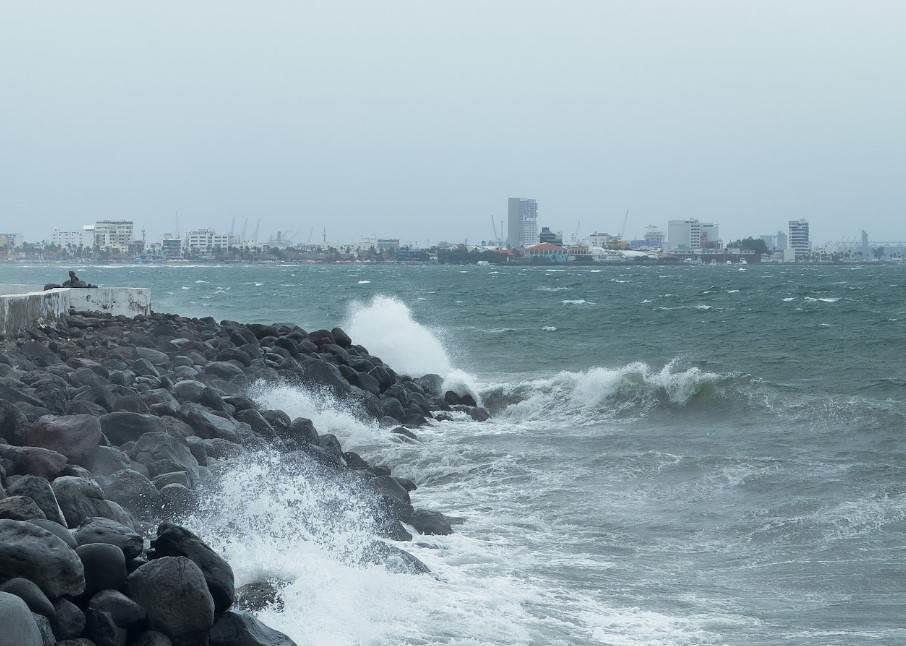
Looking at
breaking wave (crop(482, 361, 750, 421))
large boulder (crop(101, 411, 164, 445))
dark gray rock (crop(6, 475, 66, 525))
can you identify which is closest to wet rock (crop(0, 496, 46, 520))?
dark gray rock (crop(6, 475, 66, 525))

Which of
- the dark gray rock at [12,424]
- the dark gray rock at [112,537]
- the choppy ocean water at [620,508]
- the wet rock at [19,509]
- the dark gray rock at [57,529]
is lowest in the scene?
the choppy ocean water at [620,508]

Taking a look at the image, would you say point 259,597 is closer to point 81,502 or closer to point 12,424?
point 81,502

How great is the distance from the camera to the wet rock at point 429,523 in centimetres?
939

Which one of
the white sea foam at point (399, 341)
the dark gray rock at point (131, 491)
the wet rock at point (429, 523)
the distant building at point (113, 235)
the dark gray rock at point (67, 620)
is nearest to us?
the dark gray rock at point (67, 620)

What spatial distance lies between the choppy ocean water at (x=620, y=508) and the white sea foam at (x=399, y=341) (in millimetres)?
68

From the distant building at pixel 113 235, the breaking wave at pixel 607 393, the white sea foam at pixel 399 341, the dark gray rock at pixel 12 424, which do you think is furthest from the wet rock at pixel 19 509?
the distant building at pixel 113 235

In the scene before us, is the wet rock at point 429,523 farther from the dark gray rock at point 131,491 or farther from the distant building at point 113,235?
the distant building at point 113,235

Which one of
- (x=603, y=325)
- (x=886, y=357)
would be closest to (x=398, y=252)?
(x=603, y=325)

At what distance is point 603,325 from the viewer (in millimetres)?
32969

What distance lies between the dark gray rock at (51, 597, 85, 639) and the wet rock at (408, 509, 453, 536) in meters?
4.36

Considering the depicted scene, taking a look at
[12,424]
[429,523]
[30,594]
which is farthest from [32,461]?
[429,523]

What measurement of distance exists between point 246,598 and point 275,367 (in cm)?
1044

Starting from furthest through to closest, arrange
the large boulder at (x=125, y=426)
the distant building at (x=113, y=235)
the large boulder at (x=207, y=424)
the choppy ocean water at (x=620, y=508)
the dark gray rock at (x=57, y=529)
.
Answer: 1. the distant building at (x=113, y=235)
2. the large boulder at (x=207, y=424)
3. the large boulder at (x=125, y=426)
4. the choppy ocean water at (x=620, y=508)
5. the dark gray rock at (x=57, y=529)

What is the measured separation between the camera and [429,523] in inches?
371
